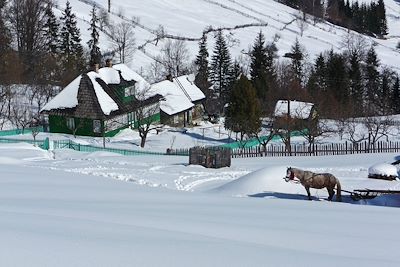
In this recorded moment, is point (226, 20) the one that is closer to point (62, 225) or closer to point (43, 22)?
point (43, 22)

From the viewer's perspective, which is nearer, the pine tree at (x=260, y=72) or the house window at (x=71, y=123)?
the house window at (x=71, y=123)

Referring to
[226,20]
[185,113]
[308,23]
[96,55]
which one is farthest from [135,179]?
[308,23]

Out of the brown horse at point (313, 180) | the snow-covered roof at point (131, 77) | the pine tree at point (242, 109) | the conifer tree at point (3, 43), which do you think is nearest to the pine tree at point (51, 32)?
the conifer tree at point (3, 43)

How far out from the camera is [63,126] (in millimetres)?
43156

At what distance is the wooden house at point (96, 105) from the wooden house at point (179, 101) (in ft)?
12.9

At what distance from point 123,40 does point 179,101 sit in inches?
834

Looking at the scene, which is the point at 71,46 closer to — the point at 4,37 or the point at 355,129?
the point at 4,37

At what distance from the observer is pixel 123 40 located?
68.5 metres

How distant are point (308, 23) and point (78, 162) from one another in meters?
82.4

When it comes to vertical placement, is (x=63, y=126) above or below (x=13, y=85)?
below

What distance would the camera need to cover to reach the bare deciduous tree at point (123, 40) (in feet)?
216

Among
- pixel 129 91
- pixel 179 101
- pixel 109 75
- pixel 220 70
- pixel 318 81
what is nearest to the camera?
pixel 109 75

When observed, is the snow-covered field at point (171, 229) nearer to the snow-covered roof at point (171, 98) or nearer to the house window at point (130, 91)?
the house window at point (130, 91)

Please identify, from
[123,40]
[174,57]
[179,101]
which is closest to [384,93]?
[174,57]
